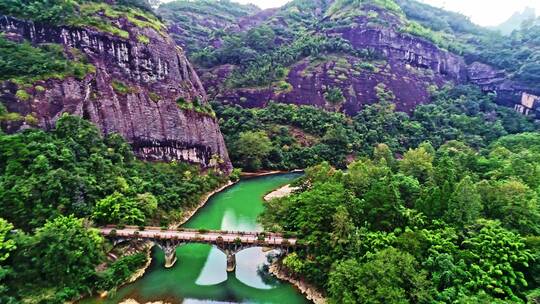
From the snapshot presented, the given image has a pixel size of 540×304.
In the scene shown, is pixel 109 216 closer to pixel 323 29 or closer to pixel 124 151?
pixel 124 151

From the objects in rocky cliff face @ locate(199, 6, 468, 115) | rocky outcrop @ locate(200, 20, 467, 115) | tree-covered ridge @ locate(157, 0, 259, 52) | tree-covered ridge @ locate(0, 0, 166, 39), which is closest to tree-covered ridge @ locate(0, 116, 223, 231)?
tree-covered ridge @ locate(0, 0, 166, 39)

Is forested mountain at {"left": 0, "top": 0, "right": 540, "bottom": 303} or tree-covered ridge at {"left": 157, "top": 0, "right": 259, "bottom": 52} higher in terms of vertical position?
tree-covered ridge at {"left": 157, "top": 0, "right": 259, "bottom": 52}

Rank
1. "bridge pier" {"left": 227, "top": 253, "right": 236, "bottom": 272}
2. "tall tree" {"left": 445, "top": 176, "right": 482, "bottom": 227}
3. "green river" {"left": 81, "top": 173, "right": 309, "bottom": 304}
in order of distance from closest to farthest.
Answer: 1. "tall tree" {"left": 445, "top": 176, "right": 482, "bottom": 227}
2. "green river" {"left": 81, "top": 173, "right": 309, "bottom": 304}
3. "bridge pier" {"left": 227, "top": 253, "right": 236, "bottom": 272}

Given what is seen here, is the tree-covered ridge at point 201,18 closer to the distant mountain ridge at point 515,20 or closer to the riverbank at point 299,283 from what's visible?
the riverbank at point 299,283

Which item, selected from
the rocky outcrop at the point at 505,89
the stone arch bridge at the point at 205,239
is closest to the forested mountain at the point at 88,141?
the stone arch bridge at the point at 205,239

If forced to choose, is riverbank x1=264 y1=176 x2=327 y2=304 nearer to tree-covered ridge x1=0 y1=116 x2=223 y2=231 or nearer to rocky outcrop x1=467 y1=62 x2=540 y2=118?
tree-covered ridge x1=0 y1=116 x2=223 y2=231

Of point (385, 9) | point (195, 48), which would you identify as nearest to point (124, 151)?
point (195, 48)

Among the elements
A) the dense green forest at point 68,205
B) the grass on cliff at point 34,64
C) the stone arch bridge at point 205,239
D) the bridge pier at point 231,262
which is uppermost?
the grass on cliff at point 34,64
